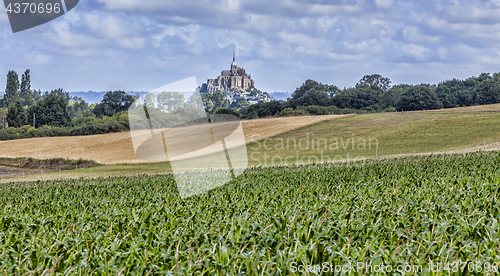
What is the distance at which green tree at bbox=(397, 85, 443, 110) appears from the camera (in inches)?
4274

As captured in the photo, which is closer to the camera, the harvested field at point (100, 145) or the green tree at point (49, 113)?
the harvested field at point (100, 145)

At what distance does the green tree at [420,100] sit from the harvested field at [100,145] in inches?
1426

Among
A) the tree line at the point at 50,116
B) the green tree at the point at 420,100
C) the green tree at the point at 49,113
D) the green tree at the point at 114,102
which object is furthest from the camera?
the green tree at the point at 114,102

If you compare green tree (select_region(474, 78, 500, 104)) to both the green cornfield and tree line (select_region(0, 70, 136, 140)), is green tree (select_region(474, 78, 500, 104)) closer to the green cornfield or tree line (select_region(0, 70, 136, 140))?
tree line (select_region(0, 70, 136, 140))

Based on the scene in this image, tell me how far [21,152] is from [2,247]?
76.1 metres

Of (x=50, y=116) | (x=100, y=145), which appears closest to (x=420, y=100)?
(x=100, y=145)

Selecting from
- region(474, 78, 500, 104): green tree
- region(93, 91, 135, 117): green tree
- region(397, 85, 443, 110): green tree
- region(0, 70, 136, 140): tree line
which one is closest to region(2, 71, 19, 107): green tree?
region(0, 70, 136, 140): tree line

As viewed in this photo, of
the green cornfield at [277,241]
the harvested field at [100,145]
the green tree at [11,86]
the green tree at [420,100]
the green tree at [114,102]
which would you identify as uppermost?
the green tree at [11,86]

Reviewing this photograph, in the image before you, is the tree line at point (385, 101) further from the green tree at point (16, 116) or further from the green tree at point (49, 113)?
the green tree at point (16, 116)

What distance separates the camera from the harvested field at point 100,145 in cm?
6525

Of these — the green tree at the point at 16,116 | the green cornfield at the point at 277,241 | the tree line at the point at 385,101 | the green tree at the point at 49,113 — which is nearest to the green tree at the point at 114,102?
the green tree at the point at 49,113

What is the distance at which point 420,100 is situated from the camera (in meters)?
109

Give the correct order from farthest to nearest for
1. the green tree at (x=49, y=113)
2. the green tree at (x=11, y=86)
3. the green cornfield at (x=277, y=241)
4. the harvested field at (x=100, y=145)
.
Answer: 1. the green tree at (x=11, y=86)
2. the green tree at (x=49, y=113)
3. the harvested field at (x=100, y=145)
4. the green cornfield at (x=277, y=241)

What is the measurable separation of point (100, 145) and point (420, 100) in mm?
84409
